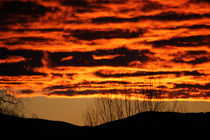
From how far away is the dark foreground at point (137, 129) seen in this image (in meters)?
10.4

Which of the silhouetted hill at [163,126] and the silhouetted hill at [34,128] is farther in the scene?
the silhouetted hill at [34,128]

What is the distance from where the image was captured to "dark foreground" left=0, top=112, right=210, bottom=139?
10375 mm

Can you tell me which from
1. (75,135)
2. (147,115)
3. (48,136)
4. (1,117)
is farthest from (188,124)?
(1,117)

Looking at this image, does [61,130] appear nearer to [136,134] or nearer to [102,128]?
[102,128]

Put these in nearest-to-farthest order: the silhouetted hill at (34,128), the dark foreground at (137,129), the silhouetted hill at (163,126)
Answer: the silhouetted hill at (163,126), the dark foreground at (137,129), the silhouetted hill at (34,128)

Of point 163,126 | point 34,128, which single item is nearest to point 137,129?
point 163,126

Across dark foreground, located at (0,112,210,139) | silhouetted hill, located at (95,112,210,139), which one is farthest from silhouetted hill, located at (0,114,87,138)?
silhouetted hill, located at (95,112,210,139)

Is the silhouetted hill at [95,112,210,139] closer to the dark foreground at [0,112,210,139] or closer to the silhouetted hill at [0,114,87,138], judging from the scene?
the dark foreground at [0,112,210,139]

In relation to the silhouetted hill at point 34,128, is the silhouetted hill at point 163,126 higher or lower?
higher

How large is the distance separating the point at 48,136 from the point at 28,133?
2.30ft

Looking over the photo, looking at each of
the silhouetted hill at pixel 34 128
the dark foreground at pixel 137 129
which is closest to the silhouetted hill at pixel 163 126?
the dark foreground at pixel 137 129

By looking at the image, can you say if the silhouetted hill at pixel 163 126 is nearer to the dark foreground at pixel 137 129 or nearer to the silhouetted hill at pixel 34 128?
the dark foreground at pixel 137 129

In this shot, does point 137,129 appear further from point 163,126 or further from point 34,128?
point 34,128

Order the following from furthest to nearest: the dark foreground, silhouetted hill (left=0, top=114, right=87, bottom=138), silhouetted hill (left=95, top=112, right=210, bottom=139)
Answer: silhouetted hill (left=0, top=114, right=87, bottom=138), the dark foreground, silhouetted hill (left=95, top=112, right=210, bottom=139)
